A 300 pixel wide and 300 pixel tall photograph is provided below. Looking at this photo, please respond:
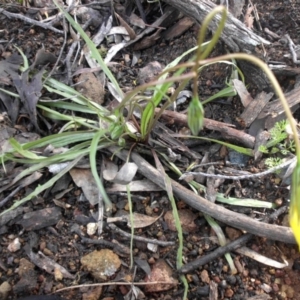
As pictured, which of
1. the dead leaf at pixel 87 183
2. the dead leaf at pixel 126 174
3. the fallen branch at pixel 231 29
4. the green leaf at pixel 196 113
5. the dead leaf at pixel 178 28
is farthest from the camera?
the dead leaf at pixel 178 28

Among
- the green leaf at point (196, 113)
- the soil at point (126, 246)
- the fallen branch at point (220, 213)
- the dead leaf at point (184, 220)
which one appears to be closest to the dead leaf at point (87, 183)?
the soil at point (126, 246)

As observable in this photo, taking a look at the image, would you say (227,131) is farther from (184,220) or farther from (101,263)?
(101,263)

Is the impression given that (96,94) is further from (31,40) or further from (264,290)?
(264,290)

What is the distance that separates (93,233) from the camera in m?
1.37

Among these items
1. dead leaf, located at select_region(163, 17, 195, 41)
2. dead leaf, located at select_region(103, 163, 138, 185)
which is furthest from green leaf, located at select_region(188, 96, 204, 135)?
dead leaf, located at select_region(163, 17, 195, 41)

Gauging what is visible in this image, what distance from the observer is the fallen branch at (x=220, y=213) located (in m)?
1.32

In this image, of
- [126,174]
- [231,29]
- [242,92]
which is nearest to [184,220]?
[126,174]

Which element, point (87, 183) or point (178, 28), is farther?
point (178, 28)

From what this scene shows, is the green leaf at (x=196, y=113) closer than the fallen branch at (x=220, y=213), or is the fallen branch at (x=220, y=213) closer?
the green leaf at (x=196, y=113)

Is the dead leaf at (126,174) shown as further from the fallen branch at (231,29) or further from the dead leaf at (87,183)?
the fallen branch at (231,29)

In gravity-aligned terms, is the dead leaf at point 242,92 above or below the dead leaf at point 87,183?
above

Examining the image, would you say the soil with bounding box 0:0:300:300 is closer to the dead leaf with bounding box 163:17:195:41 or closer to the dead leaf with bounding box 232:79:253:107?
the dead leaf with bounding box 232:79:253:107

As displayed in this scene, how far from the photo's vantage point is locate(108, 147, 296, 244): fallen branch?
1.32m

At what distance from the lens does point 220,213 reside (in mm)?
1352
